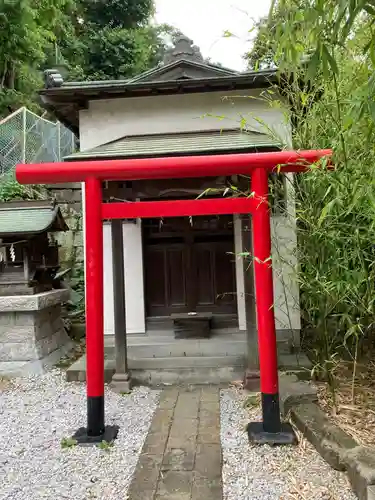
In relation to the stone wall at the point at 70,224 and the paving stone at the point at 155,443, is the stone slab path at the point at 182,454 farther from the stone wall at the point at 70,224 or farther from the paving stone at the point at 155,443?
the stone wall at the point at 70,224

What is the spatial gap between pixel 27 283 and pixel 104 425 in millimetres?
3122

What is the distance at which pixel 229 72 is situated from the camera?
6.45m

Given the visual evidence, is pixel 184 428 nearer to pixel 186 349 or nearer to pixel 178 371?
pixel 178 371

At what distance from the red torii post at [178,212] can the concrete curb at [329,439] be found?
23cm

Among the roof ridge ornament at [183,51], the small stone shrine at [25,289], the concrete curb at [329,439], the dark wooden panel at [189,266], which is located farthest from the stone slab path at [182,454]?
the roof ridge ornament at [183,51]

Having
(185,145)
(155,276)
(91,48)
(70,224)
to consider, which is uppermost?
(91,48)

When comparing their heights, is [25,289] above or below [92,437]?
above

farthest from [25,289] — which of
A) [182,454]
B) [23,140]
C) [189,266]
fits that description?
[23,140]

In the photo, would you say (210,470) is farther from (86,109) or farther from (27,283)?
(86,109)

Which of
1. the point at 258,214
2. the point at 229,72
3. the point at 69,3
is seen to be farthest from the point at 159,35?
the point at 258,214

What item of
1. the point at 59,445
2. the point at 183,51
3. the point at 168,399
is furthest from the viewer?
the point at 183,51

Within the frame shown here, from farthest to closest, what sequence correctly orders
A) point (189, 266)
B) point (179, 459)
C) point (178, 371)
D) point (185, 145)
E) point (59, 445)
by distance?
1. point (189, 266)
2. point (178, 371)
3. point (185, 145)
4. point (59, 445)
5. point (179, 459)

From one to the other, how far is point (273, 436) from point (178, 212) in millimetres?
2262

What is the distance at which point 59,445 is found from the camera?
12.3 feet
